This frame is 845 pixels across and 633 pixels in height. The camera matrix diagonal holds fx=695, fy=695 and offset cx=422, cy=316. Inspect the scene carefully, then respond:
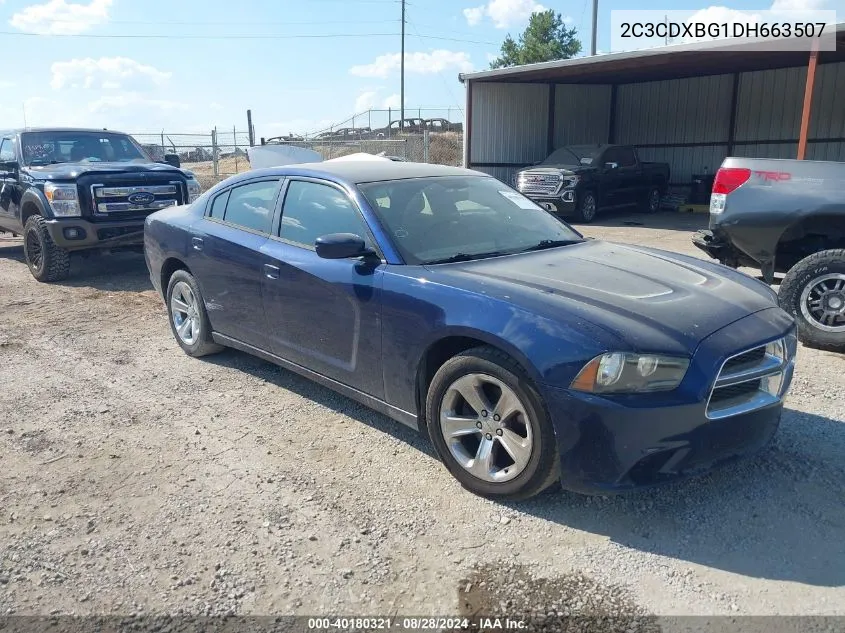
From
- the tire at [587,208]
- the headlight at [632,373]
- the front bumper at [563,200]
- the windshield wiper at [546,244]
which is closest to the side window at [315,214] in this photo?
the windshield wiper at [546,244]

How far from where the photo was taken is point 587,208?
15.9m

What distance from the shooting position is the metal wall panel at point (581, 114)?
70.8 feet

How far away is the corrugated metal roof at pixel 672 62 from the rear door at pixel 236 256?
11966mm

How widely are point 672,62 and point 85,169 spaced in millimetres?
14156

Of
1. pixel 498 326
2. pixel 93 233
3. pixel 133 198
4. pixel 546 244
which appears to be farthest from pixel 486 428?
pixel 133 198

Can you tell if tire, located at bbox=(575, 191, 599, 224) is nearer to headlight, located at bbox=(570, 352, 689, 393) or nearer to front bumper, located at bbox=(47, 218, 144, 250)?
front bumper, located at bbox=(47, 218, 144, 250)

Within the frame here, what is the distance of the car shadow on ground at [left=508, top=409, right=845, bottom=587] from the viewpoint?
2.87 meters

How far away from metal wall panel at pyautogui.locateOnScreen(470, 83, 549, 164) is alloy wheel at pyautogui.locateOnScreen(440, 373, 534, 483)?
1693 cm

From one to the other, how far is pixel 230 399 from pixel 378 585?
2.37m

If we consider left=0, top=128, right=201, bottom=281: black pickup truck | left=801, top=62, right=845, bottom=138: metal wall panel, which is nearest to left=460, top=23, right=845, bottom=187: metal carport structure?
left=801, top=62, right=845, bottom=138: metal wall panel

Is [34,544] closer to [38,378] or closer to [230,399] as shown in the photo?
[230,399]

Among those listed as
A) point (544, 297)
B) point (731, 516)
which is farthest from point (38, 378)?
point (731, 516)

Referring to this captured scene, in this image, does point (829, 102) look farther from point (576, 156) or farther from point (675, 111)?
point (576, 156)

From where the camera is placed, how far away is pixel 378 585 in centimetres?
274
